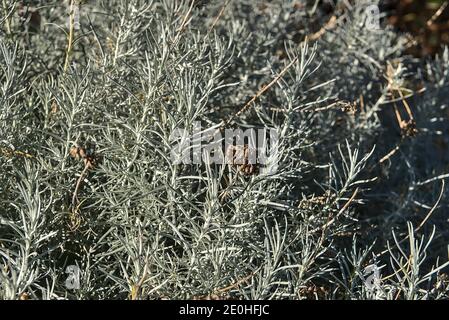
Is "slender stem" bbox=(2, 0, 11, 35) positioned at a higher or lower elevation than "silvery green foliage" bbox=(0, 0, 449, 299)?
higher

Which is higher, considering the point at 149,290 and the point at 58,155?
the point at 58,155

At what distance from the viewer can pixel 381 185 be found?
2.14 m

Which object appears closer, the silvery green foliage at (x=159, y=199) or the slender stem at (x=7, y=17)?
the silvery green foliage at (x=159, y=199)

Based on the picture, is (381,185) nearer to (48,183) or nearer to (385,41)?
(385,41)

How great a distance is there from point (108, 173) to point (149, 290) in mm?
296

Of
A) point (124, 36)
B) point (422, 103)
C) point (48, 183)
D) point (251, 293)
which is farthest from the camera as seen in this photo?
point (422, 103)

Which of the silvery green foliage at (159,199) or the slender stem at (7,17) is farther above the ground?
the slender stem at (7,17)

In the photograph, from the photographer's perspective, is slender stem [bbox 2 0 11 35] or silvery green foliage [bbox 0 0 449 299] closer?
silvery green foliage [bbox 0 0 449 299]

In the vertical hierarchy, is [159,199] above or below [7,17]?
below

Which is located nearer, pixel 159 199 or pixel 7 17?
pixel 159 199

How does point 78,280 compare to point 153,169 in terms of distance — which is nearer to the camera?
point 78,280

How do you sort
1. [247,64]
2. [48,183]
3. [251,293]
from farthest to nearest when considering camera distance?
[247,64], [48,183], [251,293]
